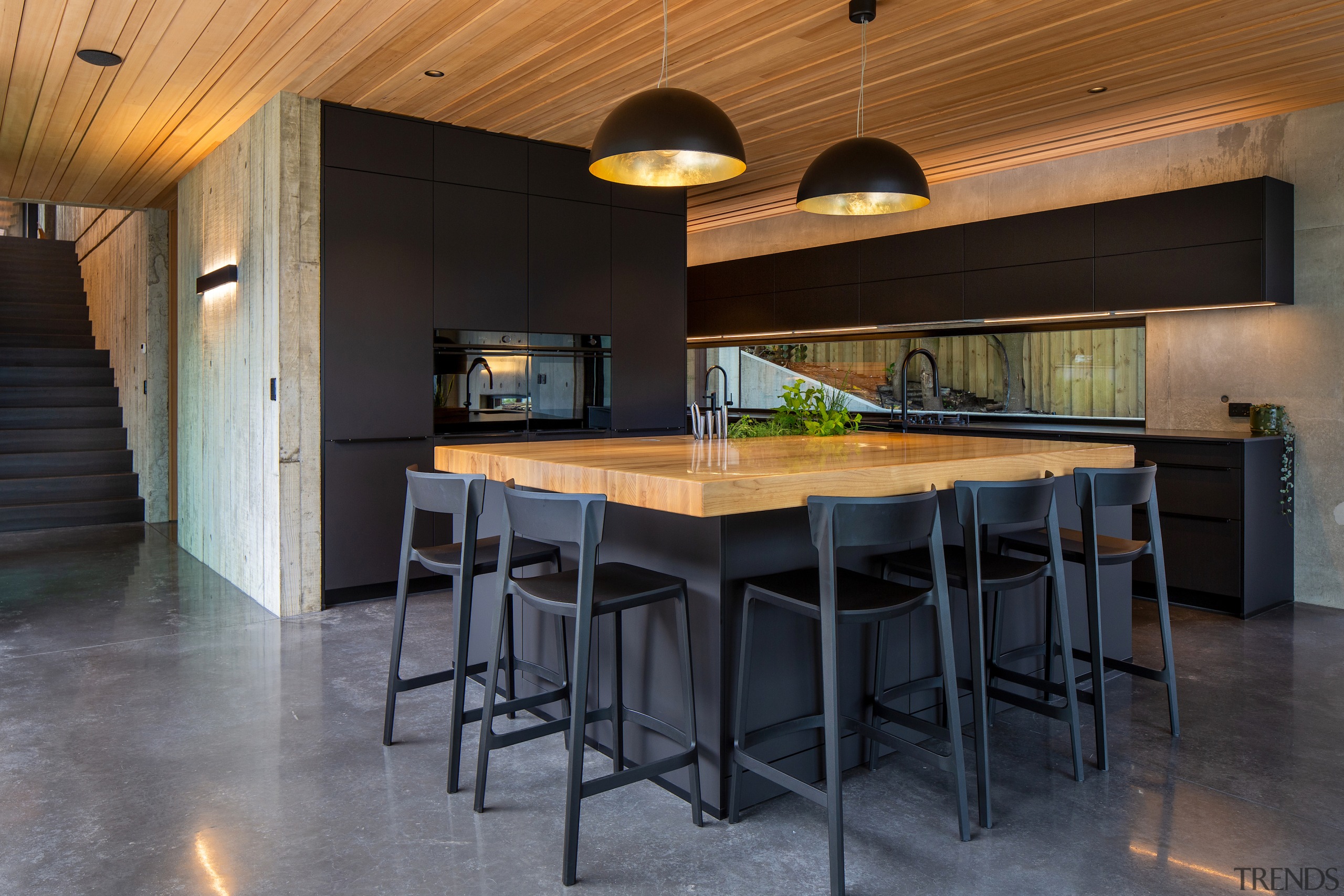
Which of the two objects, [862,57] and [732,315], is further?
[732,315]

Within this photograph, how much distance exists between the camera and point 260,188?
477 centimetres

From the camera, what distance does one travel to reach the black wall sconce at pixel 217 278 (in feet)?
16.7

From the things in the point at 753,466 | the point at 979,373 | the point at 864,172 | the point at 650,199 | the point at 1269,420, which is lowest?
the point at 753,466

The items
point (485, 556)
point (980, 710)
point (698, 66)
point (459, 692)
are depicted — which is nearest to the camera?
point (980, 710)

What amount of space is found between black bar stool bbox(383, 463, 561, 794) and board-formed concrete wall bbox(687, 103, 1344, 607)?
4227 mm

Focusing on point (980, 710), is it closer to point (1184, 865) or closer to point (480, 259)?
point (1184, 865)

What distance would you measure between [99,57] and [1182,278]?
558cm

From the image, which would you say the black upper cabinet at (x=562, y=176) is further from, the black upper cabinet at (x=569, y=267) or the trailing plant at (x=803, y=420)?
the trailing plant at (x=803, y=420)

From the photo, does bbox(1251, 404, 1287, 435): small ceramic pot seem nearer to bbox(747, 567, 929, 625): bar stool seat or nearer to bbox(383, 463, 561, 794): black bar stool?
bbox(747, 567, 929, 625): bar stool seat

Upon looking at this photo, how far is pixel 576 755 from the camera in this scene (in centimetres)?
207

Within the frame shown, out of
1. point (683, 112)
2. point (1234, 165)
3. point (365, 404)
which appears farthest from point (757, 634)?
point (1234, 165)

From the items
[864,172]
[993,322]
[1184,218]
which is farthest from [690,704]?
[993,322]

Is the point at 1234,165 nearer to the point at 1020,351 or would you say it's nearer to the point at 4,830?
the point at 1020,351

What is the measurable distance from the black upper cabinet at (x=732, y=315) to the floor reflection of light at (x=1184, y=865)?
18.5 feet
